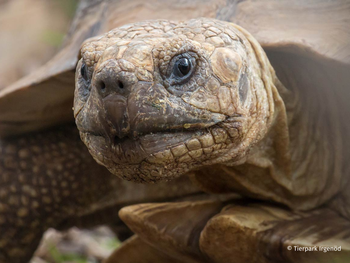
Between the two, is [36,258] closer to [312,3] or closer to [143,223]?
[143,223]

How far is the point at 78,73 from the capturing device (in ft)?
5.05

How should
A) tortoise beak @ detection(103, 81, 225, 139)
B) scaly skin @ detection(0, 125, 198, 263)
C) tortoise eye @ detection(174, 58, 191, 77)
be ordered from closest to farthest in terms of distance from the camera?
tortoise beak @ detection(103, 81, 225, 139), tortoise eye @ detection(174, 58, 191, 77), scaly skin @ detection(0, 125, 198, 263)

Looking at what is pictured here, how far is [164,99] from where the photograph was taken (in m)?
1.31

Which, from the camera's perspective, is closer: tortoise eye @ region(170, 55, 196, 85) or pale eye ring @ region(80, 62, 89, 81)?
tortoise eye @ region(170, 55, 196, 85)

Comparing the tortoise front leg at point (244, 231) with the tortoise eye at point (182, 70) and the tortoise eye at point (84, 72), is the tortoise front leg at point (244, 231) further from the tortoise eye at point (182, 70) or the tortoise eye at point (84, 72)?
the tortoise eye at point (84, 72)

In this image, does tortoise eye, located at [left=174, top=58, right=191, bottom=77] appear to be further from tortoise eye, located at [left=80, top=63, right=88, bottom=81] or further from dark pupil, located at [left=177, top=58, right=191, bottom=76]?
tortoise eye, located at [left=80, top=63, right=88, bottom=81]

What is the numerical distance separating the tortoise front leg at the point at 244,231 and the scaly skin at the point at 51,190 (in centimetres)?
53

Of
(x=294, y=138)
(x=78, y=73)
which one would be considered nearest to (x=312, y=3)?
(x=294, y=138)

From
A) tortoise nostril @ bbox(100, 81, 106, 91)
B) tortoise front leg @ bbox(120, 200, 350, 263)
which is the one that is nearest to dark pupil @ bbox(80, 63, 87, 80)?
tortoise nostril @ bbox(100, 81, 106, 91)

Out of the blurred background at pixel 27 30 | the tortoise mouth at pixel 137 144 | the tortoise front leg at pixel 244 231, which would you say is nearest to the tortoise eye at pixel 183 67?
the tortoise mouth at pixel 137 144

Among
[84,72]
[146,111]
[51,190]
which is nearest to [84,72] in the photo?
[84,72]

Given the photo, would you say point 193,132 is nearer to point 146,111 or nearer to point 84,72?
point 146,111

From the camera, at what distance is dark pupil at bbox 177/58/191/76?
138cm

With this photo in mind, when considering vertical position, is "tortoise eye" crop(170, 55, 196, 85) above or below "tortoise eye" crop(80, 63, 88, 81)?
above
